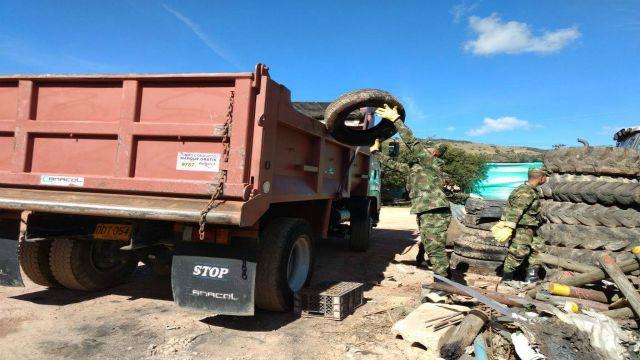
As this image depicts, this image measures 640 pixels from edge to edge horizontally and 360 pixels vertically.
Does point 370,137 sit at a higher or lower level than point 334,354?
higher

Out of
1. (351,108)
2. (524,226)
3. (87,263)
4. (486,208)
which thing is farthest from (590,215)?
(87,263)

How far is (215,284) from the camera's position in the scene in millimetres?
3832

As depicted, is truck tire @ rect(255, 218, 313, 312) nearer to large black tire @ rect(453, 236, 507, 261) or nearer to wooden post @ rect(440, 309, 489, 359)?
wooden post @ rect(440, 309, 489, 359)

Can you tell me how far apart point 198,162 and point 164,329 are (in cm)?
162

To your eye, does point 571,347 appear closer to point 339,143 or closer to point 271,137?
point 271,137

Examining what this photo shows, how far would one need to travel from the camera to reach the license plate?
4.25 m

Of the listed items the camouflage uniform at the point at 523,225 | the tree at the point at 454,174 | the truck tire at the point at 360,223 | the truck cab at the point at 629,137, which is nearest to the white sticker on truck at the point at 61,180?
the truck tire at the point at 360,223

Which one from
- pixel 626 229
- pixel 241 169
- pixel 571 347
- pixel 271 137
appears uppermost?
pixel 271 137

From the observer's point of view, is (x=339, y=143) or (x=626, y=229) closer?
(x=626, y=229)

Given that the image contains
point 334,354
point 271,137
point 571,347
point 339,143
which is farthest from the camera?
point 339,143

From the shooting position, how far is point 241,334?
400 cm

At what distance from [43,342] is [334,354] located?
8.12 ft

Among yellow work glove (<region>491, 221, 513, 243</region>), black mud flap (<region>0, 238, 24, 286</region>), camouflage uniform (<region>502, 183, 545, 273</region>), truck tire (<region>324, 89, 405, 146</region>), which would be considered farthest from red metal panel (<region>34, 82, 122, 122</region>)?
camouflage uniform (<region>502, 183, 545, 273</region>)

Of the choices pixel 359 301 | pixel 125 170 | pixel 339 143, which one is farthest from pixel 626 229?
pixel 125 170
